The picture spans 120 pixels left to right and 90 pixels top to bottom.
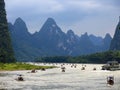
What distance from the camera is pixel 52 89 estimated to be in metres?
69.6

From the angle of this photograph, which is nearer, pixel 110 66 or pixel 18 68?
pixel 110 66

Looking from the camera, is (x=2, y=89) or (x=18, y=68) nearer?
(x=2, y=89)

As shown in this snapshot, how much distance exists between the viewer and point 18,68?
18375 centimetres

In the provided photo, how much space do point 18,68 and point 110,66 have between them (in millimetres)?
47876

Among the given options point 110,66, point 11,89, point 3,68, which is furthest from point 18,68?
point 11,89

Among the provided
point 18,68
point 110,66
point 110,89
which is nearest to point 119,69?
point 110,66

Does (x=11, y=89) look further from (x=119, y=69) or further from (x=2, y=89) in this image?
(x=119, y=69)

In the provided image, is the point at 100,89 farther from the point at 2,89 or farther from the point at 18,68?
the point at 18,68

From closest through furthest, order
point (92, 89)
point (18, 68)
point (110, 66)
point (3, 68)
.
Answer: point (92, 89) → point (110, 66) → point (3, 68) → point (18, 68)

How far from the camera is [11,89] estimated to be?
70.4 m

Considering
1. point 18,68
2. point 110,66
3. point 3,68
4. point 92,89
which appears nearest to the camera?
point 92,89

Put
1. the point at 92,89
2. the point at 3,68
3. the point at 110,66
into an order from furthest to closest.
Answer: the point at 3,68 → the point at 110,66 → the point at 92,89

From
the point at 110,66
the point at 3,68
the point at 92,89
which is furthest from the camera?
the point at 3,68

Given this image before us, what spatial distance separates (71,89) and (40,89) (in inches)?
226
